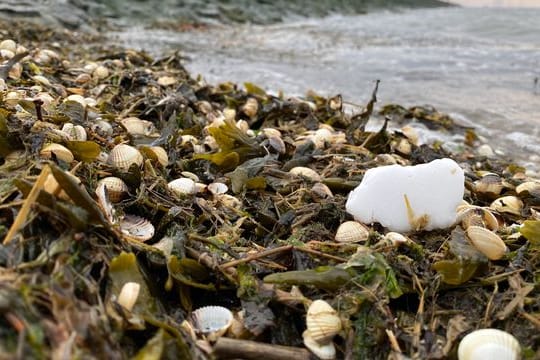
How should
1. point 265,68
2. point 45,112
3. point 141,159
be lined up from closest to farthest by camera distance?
1. point 141,159
2. point 45,112
3. point 265,68

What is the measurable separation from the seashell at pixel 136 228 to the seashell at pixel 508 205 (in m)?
1.53

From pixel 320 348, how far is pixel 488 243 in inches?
29.3

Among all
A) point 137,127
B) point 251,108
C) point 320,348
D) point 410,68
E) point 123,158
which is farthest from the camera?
point 410,68

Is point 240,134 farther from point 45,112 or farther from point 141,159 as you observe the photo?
point 45,112

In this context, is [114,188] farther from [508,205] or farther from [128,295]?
[508,205]

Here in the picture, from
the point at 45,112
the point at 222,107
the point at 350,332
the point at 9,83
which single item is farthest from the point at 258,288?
the point at 222,107

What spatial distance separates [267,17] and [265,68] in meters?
14.0

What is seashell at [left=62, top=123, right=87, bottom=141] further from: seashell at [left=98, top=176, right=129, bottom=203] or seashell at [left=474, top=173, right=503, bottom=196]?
seashell at [left=474, top=173, right=503, bottom=196]

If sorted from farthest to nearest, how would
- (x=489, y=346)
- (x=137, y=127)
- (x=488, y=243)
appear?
1. (x=137, y=127)
2. (x=488, y=243)
3. (x=489, y=346)

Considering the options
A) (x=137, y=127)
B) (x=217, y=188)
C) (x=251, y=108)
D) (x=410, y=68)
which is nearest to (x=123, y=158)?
(x=217, y=188)

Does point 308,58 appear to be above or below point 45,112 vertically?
below

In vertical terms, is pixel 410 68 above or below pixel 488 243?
below

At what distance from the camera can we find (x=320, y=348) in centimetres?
144

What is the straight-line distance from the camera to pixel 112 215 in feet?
5.64
